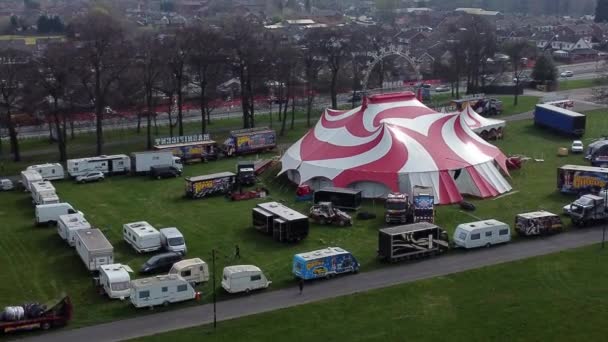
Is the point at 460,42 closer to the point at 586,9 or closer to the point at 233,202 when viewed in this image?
the point at 233,202

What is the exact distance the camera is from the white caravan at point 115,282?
1093 inches

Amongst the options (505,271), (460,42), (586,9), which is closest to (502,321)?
(505,271)

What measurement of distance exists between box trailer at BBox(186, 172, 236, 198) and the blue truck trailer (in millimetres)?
26359

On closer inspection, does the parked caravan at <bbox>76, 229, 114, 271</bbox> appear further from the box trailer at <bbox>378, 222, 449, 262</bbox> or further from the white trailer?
the white trailer

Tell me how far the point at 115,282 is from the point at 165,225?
9.27 metres

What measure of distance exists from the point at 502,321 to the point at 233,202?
18399 millimetres

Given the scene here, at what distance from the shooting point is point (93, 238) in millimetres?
31641

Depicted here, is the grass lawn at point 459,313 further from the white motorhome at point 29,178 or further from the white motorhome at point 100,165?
the white motorhome at point 100,165

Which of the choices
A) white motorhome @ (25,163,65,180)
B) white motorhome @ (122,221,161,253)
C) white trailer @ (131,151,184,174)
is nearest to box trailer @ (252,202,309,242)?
white motorhome @ (122,221,161,253)

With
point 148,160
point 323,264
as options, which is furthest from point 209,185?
point 323,264

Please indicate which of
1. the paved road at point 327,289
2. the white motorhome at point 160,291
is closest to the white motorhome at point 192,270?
the white motorhome at point 160,291

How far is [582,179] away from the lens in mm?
40281

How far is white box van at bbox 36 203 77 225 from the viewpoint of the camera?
37.0 metres

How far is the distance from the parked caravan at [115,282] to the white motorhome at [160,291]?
599mm
